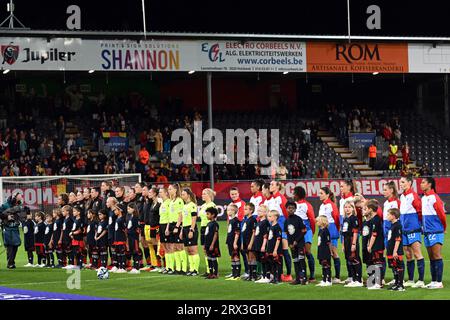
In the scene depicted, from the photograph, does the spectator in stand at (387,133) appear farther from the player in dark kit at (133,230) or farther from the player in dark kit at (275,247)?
the player in dark kit at (275,247)

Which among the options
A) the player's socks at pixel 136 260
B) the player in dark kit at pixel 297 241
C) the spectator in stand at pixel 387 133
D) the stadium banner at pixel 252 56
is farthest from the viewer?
the spectator in stand at pixel 387 133

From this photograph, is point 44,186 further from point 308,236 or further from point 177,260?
point 308,236

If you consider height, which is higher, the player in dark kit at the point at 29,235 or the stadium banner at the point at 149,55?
the stadium banner at the point at 149,55

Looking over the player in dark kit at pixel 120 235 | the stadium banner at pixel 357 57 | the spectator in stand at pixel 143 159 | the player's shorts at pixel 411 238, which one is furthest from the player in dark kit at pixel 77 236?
the stadium banner at pixel 357 57

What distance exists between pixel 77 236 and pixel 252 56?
1540 centimetres

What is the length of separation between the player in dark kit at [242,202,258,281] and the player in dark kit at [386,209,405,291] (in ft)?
10.1

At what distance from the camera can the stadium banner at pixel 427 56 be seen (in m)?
37.2

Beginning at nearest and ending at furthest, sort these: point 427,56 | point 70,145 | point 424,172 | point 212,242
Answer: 1. point 212,242
2. point 427,56
3. point 70,145
4. point 424,172

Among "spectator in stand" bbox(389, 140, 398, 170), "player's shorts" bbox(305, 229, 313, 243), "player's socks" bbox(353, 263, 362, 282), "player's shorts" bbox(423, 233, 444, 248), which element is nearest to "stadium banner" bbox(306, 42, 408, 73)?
"spectator in stand" bbox(389, 140, 398, 170)

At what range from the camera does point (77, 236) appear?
21484mm

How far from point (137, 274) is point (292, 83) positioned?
28011 mm

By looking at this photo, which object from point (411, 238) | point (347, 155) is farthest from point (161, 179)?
point (411, 238)

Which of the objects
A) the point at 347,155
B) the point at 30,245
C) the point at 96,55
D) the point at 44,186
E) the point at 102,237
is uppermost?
the point at 96,55

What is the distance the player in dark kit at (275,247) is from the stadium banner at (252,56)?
58.9 ft
